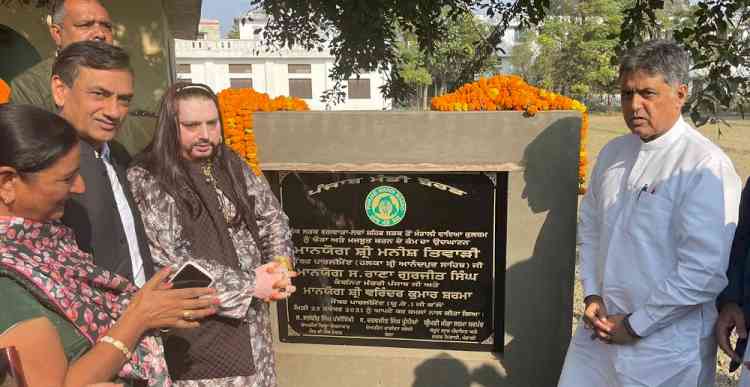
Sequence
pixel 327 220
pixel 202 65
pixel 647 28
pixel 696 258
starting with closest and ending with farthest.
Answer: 1. pixel 696 258
2. pixel 327 220
3. pixel 647 28
4. pixel 202 65

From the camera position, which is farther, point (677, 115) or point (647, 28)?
point (647, 28)

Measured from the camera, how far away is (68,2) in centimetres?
219

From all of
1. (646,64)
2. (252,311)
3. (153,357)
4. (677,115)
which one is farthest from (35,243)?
(677,115)

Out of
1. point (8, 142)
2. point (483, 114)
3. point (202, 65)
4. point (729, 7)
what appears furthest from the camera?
point (202, 65)

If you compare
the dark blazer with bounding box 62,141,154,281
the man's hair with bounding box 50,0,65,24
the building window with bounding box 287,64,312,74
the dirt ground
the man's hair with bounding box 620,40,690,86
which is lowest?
the dirt ground

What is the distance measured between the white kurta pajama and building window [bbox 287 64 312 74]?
154ft

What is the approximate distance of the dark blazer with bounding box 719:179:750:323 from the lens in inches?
74.2

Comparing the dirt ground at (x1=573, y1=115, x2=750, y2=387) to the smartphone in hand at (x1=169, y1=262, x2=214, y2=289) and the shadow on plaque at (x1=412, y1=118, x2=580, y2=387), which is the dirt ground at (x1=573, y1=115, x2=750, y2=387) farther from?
the smartphone in hand at (x1=169, y1=262, x2=214, y2=289)

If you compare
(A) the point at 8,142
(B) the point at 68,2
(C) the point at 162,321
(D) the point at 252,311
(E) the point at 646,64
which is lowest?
(D) the point at 252,311

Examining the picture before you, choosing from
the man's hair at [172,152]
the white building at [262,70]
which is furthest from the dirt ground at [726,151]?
the white building at [262,70]

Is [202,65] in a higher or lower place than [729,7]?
higher

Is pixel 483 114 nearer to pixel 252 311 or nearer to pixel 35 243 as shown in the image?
pixel 252 311

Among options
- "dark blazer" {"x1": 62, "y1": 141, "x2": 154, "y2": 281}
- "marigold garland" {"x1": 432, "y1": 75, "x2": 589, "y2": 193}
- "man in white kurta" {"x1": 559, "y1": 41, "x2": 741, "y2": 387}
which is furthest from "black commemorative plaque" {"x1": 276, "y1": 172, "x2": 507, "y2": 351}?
"dark blazer" {"x1": 62, "y1": 141, "x2": 154, "y2": 281}

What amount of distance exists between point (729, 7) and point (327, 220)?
3.40 metres
